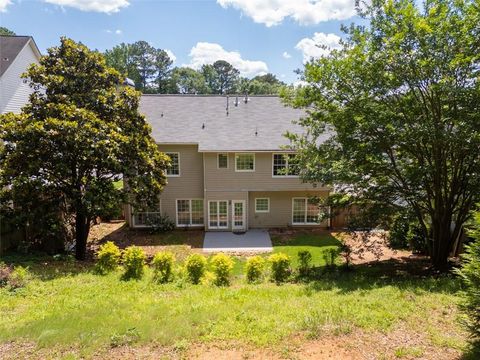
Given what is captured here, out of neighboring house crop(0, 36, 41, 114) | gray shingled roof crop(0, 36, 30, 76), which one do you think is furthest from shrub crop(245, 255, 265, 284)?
gray shingled roof crop(0, 36, 30, 76)

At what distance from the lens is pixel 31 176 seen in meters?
12.6

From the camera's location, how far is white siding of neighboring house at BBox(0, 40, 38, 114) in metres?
17.9

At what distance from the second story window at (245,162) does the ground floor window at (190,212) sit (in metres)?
3.25

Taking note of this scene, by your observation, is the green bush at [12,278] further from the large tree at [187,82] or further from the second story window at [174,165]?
the large tree at [187,82]

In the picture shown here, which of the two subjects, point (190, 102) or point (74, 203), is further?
point (190, 102)

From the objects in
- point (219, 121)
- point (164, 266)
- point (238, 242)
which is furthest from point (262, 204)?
point (164, 266)

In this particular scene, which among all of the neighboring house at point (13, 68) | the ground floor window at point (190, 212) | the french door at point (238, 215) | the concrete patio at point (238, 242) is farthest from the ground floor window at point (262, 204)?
the neighboring house at point (13, 68)

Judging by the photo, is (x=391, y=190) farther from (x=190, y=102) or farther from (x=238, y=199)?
(x=190, y=102)

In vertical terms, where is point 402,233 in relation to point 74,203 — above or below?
below

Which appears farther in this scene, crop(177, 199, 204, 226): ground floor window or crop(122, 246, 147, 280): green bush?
crop(177, 199, 204, 226): ground floor window

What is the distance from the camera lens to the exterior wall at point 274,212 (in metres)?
20.8

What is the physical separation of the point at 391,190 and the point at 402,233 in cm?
525

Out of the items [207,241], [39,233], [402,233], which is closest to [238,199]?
[207,241]

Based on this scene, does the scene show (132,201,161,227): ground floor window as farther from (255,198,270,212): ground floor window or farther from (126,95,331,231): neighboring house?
(255,198,270,212): ground floor window
